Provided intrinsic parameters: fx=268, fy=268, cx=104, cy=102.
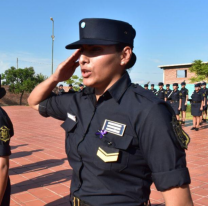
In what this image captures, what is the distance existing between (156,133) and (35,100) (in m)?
1.00

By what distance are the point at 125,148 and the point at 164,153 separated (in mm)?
192

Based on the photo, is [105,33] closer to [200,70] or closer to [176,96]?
[176,96]

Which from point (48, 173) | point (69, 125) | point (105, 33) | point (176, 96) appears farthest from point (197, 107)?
point (105, 33)

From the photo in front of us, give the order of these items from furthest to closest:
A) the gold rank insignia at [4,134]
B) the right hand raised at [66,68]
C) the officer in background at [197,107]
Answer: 1. the officer in background at [197,107]
2. the gold rank insignia at [4,134]
3. the right hand raised at [66,68]

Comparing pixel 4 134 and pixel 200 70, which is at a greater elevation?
pixel 200 70

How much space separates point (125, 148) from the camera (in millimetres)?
1261

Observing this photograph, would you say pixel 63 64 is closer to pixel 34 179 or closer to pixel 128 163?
pixel 128 163

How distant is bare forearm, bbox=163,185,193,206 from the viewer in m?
1.14

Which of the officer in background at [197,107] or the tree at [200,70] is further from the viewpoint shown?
the tree at [200,70]

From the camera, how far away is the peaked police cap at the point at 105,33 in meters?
1.39

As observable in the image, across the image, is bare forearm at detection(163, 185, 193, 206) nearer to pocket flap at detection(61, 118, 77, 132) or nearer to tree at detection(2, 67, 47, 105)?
pocket flap at detection(61, 118, 77, 132)

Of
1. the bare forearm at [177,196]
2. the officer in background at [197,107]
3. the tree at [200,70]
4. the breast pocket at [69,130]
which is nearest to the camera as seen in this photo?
the bare forearm at [177,196]

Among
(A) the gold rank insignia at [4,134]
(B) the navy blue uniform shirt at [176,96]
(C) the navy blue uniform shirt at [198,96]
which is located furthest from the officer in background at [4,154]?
(B) the navy blue uniform shirt at [176,96]

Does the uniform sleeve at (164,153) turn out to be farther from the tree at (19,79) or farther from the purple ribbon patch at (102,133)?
the tree at (19,79)
